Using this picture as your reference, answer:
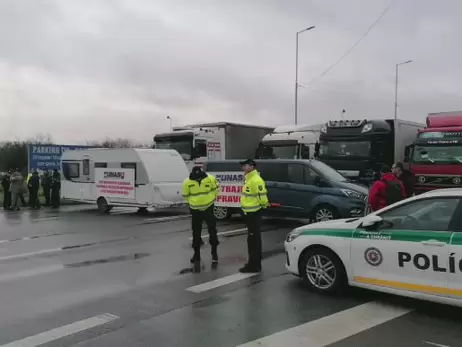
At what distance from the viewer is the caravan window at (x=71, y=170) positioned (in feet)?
65.4

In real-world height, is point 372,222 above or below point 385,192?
below

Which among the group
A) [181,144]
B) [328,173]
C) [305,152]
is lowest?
[328,173]

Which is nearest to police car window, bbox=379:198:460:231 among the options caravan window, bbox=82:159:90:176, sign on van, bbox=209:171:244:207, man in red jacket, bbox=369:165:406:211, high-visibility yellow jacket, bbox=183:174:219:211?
man in red jacket, bbox=369:165:406:211

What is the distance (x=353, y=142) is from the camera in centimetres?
1761

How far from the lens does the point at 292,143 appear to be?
20.3 meters

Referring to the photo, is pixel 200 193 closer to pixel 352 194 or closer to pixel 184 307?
pixel 184 307

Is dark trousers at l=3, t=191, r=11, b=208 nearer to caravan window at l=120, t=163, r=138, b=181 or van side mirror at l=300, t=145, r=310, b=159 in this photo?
caravan window at l=120, t=163, r=138, b=181

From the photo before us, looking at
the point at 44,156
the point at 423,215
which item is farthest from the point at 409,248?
the point at 44,156

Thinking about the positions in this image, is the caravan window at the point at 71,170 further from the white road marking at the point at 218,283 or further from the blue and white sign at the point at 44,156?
the white road marking at the point at 218,283

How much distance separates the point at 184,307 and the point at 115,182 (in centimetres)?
1293

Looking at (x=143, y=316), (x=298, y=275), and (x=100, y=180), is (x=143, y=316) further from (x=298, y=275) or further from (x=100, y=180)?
(x=100, y=180)

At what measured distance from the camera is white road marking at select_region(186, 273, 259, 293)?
6787mm

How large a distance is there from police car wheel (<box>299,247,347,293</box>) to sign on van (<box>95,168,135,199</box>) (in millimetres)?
11913

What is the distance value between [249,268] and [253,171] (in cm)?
153
